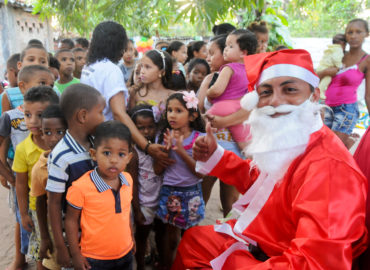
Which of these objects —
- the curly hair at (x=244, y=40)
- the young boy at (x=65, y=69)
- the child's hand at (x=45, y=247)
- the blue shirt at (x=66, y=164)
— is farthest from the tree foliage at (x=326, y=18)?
the child's hand at (x=45, y=247)

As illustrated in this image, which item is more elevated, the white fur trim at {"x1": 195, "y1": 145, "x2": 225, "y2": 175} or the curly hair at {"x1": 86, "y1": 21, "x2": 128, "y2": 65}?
the curly hair at {"x1": 86, "y1": 21, "x2": 128, "y2": 65}

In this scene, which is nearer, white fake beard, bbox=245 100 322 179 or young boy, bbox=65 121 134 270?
white fake beard, bbox=245 100 322 179

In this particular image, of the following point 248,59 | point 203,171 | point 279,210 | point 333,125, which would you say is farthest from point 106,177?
point 333,125

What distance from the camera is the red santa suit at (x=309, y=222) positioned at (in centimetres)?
123

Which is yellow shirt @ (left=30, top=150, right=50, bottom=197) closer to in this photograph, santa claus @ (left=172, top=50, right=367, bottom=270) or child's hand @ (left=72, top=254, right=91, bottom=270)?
child's hand @ (left=72, top=254, right=91, bottom=270)

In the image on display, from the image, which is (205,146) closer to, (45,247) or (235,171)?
(235,171)

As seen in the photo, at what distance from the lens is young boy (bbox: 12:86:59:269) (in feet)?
7.05

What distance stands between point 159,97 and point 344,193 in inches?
78.5

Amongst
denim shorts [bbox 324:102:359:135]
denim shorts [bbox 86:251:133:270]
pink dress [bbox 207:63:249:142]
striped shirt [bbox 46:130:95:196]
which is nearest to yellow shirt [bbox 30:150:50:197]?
striped shirt [bbox 46:130:95:196]

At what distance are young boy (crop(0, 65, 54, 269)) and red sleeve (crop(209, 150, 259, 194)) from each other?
163 centimetres

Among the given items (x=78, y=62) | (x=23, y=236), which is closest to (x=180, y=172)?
(x=23, y=236)

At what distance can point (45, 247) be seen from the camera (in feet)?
6.64

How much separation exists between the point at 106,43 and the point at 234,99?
1.34 m

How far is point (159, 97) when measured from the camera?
2.93 m
